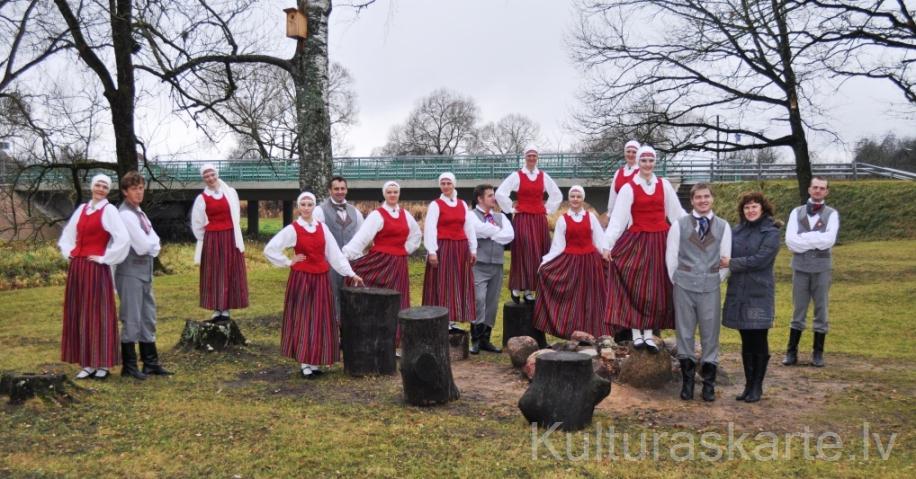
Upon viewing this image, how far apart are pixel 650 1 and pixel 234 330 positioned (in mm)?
10959

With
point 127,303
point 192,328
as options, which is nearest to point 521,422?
point 127,303

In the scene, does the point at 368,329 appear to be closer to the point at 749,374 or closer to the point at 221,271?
the point at 221,271

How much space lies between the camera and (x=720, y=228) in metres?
5.55

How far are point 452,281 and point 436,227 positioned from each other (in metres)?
0.54

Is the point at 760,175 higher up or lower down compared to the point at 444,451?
higher up

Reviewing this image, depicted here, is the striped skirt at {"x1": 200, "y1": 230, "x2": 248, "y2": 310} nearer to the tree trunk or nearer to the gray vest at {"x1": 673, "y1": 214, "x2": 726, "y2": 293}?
the tree trunk

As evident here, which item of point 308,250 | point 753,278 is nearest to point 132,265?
point 308,250

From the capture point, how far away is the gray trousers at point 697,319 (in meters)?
5.55

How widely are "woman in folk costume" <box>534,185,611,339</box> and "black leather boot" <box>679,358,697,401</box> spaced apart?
4.57 feet

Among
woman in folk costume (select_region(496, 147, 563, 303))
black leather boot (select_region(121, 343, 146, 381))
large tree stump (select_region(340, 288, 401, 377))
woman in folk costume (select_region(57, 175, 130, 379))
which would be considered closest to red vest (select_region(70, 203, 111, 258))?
woman in folk costume (select_region(57, 175, 130, 379))

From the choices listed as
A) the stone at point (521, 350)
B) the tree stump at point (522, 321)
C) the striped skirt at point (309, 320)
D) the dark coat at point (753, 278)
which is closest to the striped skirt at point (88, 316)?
the striped skirt at point (309, 320)

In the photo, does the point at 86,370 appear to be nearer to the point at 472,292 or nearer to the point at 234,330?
the point at 234,330

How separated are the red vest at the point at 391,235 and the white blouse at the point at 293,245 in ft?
2.00

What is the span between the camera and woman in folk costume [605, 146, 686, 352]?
5.96 m
